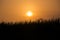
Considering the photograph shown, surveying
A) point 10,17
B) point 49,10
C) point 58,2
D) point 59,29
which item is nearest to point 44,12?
point 49,10

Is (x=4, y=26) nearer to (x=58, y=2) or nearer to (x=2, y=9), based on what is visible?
(x=2, y=9)

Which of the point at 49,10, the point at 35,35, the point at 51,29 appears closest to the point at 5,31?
the point at 35,35

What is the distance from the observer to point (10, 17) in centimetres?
119

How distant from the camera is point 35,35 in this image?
773mm

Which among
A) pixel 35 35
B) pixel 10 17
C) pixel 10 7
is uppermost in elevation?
pixel 10 7

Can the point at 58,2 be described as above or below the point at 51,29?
above

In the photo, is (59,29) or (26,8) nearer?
(59,29)

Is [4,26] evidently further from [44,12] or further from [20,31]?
[44,12]

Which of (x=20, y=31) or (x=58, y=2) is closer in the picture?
(x=20, y=31)

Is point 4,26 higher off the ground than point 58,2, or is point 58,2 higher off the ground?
point 58,2

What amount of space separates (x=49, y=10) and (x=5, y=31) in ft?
1.91

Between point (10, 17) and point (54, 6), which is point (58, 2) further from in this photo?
point (10, 17)

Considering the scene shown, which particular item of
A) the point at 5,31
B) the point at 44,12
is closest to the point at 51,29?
the point at 5,31

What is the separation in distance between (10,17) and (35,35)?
49cm
